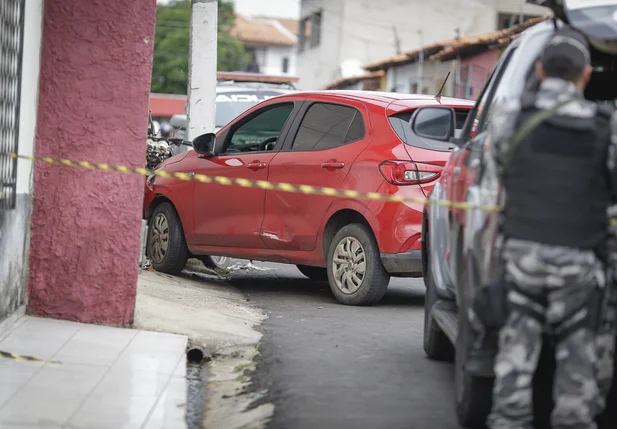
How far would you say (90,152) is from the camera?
7.97 m

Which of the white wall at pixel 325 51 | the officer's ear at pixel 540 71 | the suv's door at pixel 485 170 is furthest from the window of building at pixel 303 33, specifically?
the officer's ear at pixel 540 71

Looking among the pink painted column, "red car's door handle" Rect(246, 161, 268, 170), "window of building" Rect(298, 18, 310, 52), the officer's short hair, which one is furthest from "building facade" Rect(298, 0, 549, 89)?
the officer's short hair

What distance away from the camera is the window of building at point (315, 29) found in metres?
56.6

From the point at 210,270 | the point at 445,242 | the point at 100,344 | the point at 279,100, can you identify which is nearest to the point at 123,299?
the point at 100,344

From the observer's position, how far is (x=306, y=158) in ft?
33.6

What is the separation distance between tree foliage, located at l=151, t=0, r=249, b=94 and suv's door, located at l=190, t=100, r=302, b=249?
63.0m

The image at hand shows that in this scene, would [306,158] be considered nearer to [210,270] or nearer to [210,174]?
[210,174]

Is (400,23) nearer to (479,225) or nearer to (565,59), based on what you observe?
(479,225)

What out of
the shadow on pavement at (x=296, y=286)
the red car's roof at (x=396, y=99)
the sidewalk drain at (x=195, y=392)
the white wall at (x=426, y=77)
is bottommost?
the sidewalk drain at (x=195, y=392)

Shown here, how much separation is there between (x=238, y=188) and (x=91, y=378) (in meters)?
4.24

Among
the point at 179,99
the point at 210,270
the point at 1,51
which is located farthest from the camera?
the point at 179,99

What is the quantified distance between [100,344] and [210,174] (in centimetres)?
373

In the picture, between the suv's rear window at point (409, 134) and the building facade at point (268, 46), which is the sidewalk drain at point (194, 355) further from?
the building facade at point (268, 46)

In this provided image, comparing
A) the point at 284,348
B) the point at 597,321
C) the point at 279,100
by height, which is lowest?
the point at 284,348
